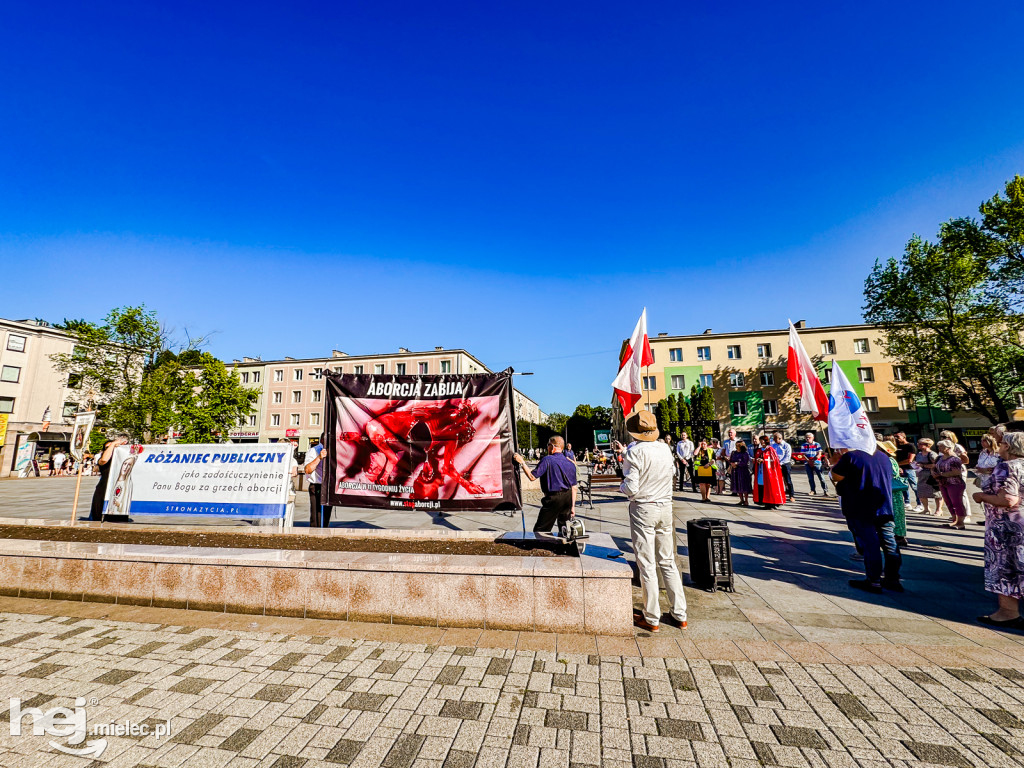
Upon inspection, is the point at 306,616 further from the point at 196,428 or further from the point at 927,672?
the point at 196,428

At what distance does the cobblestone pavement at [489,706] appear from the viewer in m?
2.47

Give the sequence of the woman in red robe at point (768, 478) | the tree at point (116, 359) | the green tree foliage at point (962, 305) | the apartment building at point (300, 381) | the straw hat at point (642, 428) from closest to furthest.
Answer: the straw hat at point (642, 428) → the woman in red robe at point (768, 478) → the green tree foliage at point (962, 305) → the tree at point (116, 359) → the apartment building at point (300, 381)

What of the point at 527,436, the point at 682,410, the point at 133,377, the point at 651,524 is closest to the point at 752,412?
the point at 682,410

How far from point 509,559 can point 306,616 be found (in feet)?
7.00

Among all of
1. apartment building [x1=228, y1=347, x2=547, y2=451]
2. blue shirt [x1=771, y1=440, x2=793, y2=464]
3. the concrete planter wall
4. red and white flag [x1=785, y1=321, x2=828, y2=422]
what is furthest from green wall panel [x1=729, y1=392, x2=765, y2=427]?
the concrete planter wall

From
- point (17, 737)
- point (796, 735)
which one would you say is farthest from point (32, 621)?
point (796, 735)

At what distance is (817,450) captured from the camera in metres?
13.9

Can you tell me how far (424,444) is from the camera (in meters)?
6.82

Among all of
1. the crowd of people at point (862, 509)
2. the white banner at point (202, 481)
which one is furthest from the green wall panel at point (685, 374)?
the white banner at point (202, 481)

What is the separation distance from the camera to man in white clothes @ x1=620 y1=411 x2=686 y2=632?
423cm

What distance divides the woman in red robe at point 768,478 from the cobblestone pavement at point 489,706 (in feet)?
29.0

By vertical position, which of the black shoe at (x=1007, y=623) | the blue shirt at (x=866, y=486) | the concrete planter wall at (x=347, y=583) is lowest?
the black shoe at (x=1007, y=623)

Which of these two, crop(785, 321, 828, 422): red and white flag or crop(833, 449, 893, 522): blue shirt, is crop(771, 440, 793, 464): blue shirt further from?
crop(833, 449, 893, 522): blue shirt

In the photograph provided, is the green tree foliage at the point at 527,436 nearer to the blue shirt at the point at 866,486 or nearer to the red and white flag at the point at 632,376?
the red and white flag at the point at 632,376
